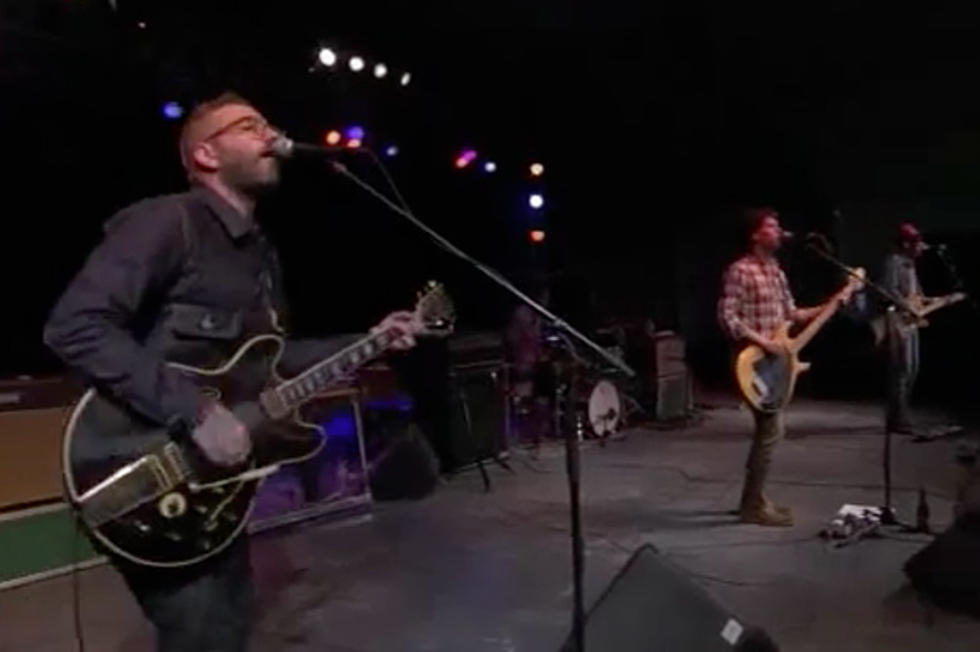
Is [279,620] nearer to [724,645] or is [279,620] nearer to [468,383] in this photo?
[724,645]

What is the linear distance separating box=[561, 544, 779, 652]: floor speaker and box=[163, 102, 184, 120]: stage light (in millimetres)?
5338

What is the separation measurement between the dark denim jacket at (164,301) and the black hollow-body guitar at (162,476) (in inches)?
Answer: 2.5

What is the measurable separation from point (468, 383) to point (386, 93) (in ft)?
9.97

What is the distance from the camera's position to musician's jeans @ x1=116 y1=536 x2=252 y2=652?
88.5 inches

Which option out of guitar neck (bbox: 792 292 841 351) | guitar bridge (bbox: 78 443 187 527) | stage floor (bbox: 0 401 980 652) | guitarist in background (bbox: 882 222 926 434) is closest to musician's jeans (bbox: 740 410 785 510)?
stage floor (bbox: 0 401 980 652)

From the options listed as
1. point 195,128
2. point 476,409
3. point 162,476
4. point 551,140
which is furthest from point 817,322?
point 551,140

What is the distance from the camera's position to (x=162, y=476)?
226 cm

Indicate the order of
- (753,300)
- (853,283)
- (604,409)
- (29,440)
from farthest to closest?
(604,409), (853,283), (753,300), (29,440)

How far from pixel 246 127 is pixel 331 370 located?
57 centimetres

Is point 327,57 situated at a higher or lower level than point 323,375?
higher

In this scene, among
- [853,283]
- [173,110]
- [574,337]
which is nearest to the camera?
[574,337]

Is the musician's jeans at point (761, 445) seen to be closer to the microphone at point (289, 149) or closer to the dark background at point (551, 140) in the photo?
the dark background at point (551, 140)

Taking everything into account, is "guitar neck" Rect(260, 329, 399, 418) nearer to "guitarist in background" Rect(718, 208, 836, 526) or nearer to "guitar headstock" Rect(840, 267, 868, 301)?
"guitarist in background" Rect(718, 208, 836, 526)

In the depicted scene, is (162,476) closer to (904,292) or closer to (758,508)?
(758,508)
